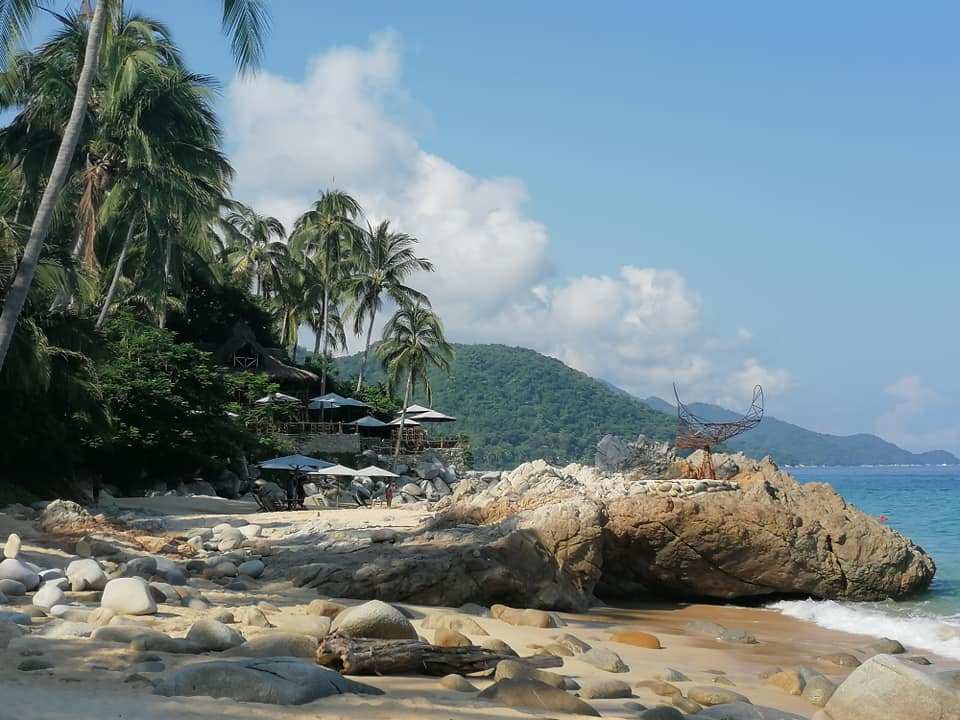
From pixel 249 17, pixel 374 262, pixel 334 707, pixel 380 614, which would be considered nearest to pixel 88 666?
pixel 334 707

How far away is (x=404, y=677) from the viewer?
24.1 ft

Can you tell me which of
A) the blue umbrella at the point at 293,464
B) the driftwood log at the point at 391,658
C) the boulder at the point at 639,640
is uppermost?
the blue umbrella at the point at 293,464

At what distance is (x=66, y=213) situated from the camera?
28.8 m

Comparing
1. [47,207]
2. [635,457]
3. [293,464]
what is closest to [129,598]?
[47,207]

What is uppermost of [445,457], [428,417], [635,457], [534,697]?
[428,417]

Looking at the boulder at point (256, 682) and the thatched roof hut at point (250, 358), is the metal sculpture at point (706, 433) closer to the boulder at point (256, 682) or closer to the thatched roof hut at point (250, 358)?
the boulder at point (256, 682)

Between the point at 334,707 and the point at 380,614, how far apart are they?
2.77 metres

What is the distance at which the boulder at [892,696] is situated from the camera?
763 cm

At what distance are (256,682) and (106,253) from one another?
109 feet

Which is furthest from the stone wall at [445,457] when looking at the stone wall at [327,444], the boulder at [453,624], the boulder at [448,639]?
the boulder at [448,639]

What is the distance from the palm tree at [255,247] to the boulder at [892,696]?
1855 inches

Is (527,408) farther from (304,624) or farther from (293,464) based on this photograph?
(304,624)

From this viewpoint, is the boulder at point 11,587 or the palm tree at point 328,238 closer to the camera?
the boulder at point 11,587

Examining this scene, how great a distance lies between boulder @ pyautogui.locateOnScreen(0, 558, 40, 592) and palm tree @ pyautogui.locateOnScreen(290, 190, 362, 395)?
38248 mm
